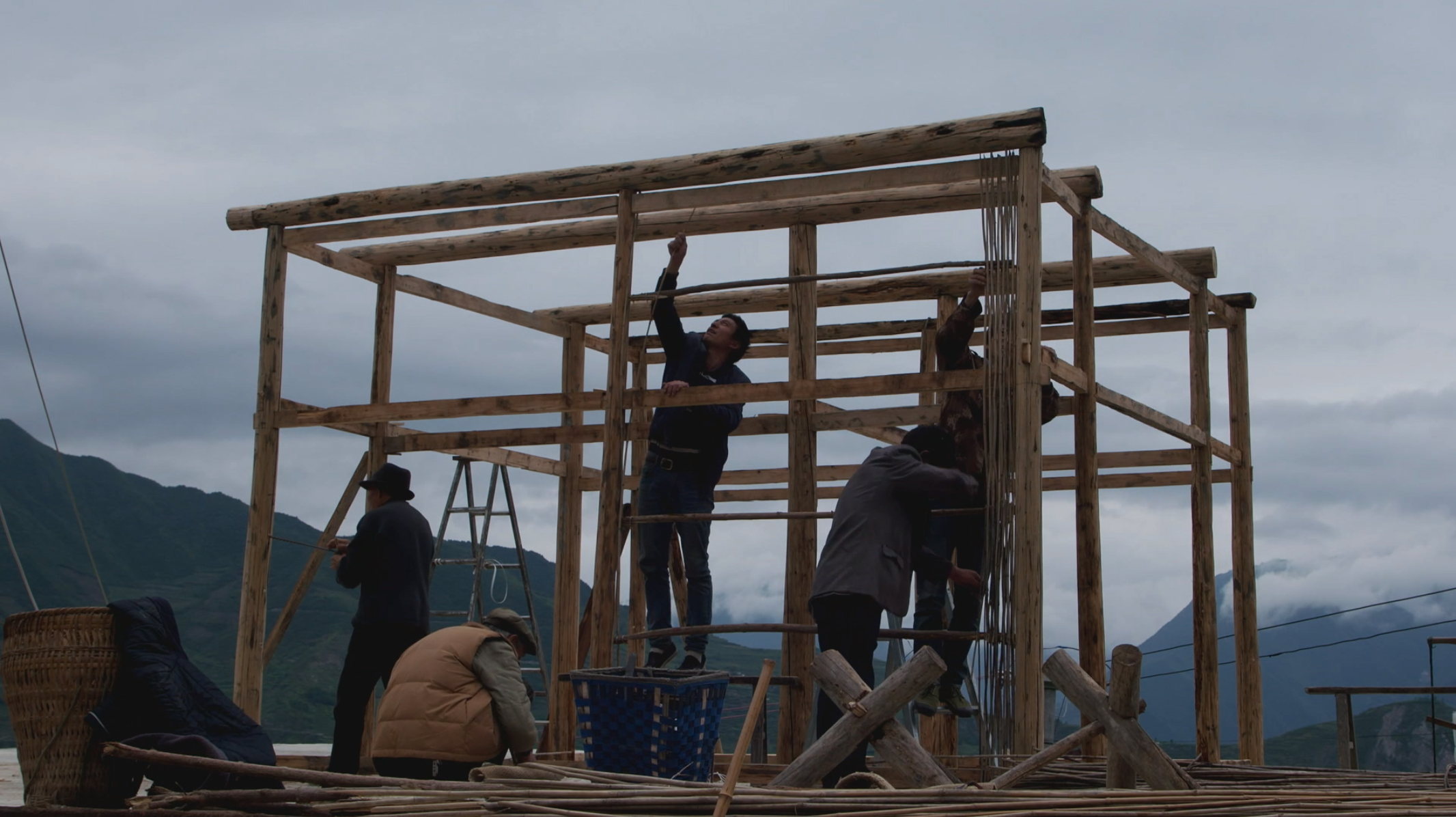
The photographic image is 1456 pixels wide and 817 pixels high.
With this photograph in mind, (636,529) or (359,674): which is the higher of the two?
(636,529)

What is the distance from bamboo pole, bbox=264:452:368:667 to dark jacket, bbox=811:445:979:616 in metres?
4.40

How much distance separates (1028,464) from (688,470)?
2.29 metres

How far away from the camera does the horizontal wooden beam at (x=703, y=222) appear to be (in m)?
9.44

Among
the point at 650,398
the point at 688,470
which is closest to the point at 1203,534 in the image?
the point at 688,470

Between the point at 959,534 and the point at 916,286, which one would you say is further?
the point at 916,286

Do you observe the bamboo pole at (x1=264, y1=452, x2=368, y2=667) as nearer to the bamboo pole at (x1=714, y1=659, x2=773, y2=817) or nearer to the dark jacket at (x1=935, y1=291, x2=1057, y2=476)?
the dark jacket at (x1=935, y1=291, x2=1057, y2=476)

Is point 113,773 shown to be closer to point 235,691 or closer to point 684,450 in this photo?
point 235,691

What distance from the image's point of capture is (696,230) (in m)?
10.1

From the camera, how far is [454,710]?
22.3ft

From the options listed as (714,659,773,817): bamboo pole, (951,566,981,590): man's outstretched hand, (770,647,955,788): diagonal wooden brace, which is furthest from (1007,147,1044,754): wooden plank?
(714,659,773,817): bamboo pole

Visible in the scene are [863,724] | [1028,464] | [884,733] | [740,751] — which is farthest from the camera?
[1028,464]

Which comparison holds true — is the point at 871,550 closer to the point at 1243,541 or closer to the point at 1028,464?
the point at 1028,464

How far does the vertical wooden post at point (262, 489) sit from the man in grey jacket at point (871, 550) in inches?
168

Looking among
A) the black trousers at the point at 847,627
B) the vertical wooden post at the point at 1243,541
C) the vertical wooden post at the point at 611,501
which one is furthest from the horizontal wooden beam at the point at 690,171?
the vertical wooden post at the point at 1243,541
